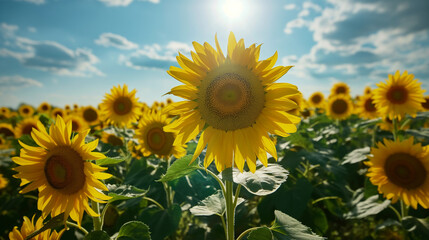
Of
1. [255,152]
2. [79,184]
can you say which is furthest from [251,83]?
[79,184]

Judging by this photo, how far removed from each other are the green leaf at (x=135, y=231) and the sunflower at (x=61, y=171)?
300mm

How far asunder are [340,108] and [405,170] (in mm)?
4544

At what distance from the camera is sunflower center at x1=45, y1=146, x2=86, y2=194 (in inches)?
76.2

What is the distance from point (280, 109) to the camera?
1834 millimetres

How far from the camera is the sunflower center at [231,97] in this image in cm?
189

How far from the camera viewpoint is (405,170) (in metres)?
3.24

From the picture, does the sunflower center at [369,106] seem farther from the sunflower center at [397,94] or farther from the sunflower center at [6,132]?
the sunflower center at [6,132]

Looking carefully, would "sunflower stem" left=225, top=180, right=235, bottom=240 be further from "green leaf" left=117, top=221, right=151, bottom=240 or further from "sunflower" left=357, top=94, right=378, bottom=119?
"sunflower" left=357, top=94, right=378, bottom=119

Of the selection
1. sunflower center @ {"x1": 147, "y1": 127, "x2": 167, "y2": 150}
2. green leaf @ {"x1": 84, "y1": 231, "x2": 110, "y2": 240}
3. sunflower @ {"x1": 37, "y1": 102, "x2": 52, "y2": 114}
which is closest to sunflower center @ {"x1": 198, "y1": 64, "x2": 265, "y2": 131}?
green leaf @ {"x1": 84, "y1": 231, "x2": 110, "y2": 240}

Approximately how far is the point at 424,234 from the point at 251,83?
2811 mm

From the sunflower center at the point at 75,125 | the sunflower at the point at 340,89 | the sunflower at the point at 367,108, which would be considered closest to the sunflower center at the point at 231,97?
the sunflower center at the point at 75,125

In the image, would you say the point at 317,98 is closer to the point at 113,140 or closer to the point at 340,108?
the point at 340,108

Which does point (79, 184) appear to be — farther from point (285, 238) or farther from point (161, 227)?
point (285, 238)

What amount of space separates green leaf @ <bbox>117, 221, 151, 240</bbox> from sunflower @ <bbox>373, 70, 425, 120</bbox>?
4330mm
